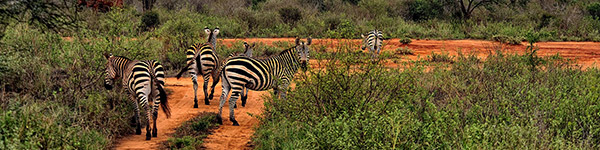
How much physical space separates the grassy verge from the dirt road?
13 cm

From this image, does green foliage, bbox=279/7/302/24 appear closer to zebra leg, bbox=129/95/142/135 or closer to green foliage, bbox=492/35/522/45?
green foliage, bbox=492/35/522/45

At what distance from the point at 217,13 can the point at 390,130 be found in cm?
1919

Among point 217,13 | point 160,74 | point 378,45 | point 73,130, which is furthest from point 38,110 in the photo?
point 217,13

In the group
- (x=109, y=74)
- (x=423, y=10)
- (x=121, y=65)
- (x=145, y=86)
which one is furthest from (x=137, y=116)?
(x=423, y=10)

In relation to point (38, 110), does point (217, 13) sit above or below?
above

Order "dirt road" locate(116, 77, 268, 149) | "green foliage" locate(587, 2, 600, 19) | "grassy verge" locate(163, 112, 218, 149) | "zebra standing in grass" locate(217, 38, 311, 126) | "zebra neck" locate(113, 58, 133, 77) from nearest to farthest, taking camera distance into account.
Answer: "grassy verge" locate(163, 112, 218, 149), "dirt road" locate(116, 77, 268, 149), "zebra neck" locate(113, 58, 133, 77), "zebra standing in grass" locate(217, 38, 311, 126), "green foliage" locate(587, 2, 600, 19)

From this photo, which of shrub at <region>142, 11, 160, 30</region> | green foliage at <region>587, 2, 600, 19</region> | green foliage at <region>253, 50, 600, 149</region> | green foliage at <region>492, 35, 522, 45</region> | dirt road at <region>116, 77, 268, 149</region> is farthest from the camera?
green foliage at <region>587, 2, 600, 19</region>

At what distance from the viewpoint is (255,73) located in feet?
29.5

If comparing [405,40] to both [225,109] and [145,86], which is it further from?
[145,86]

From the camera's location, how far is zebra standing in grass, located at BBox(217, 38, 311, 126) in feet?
29.2

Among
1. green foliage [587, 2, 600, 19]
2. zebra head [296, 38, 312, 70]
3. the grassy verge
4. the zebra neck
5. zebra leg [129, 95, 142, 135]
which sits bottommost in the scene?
the grassy verge

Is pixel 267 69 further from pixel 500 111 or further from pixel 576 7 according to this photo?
pixel 576 7

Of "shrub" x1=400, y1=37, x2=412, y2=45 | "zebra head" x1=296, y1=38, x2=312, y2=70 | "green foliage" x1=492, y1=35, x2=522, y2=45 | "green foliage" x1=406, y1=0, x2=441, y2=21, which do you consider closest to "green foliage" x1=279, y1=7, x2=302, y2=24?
"green foliage" x1=406, y1=0, x2=441, y2=21

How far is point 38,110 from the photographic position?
698cm
